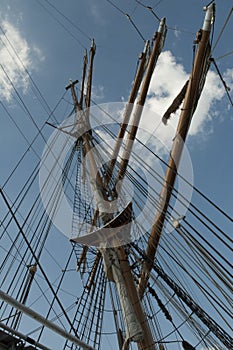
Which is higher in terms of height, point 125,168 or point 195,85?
point 125,168

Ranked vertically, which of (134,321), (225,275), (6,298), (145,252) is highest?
(145,252)

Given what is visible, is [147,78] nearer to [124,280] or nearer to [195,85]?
[195,85]

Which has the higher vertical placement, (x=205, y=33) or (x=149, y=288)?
(x=205, y=33)

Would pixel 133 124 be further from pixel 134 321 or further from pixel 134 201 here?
pixel 134 321

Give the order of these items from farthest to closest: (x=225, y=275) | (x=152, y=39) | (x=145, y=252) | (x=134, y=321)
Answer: (x=152, y=39), (x=145, y=252), (x=134, y=321), (x=225, y=275)

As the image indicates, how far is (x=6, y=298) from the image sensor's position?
3039mm

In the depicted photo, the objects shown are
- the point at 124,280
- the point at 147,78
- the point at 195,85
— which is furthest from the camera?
the point at 147,78

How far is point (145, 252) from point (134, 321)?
192 centimetres

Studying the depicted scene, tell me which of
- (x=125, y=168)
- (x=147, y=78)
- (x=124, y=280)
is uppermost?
(x=147, y=78)

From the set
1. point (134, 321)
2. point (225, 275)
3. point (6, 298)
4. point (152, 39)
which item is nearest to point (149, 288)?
point (134, 321)

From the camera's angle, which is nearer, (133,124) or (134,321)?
(134,321)

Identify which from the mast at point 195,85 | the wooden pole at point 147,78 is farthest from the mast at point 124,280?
the mast at point 195,85

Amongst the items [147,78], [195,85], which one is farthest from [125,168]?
[147,78]

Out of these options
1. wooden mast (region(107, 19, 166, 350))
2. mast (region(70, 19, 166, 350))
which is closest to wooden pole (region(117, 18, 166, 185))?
wooden mast (region(107, 19, 166, 350))
